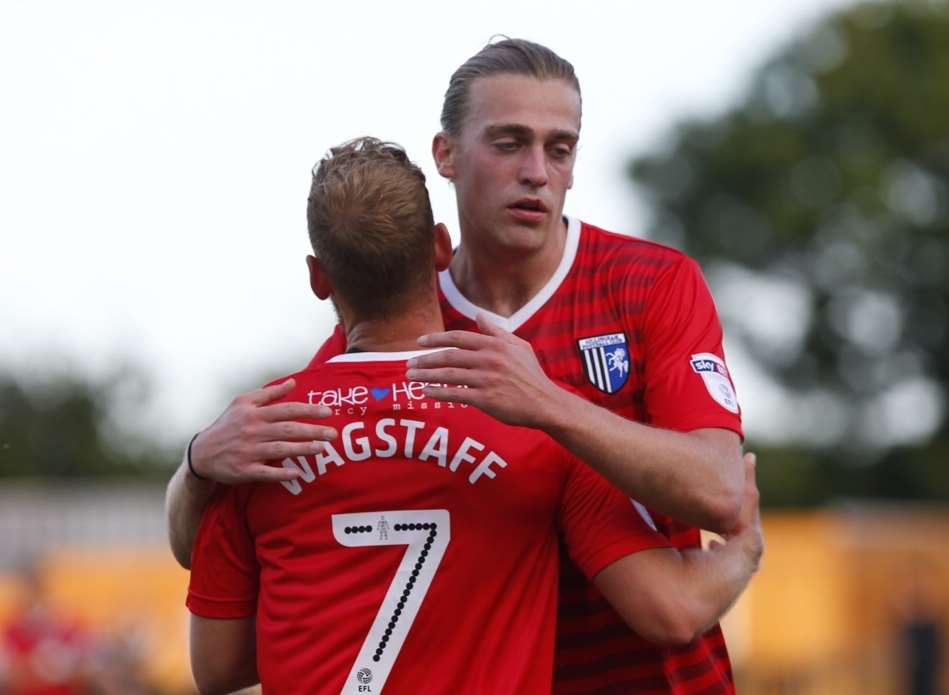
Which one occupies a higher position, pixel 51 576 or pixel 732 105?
pixel 732 105

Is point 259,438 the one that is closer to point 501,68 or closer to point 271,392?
point 271,392

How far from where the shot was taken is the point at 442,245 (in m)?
4.03

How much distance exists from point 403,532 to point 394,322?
50 centimetres

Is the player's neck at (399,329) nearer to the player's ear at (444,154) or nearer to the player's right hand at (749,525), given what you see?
the player's right hand at (749,525)

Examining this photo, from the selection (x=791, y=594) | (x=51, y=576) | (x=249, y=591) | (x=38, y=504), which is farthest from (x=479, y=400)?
(x=38, y=504)

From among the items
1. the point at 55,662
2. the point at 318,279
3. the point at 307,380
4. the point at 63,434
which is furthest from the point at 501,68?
the point at 63,434

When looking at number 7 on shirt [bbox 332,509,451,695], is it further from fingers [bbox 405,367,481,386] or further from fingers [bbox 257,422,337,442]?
fingers [bbox 405,367,481,386]

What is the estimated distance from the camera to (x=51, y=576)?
62.9 ft

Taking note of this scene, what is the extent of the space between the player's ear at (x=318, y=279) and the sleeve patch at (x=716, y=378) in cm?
96

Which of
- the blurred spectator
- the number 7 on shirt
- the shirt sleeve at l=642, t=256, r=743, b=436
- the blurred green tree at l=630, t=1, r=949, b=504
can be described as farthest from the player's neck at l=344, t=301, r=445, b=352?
the blurred green tree at l=630, t=1, r=949, b=504

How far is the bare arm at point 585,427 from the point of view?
140 inches

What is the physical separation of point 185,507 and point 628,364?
1246 millimetres

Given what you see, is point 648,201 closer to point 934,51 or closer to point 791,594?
point 934,51

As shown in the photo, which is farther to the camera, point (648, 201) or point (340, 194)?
point (648, 201)
